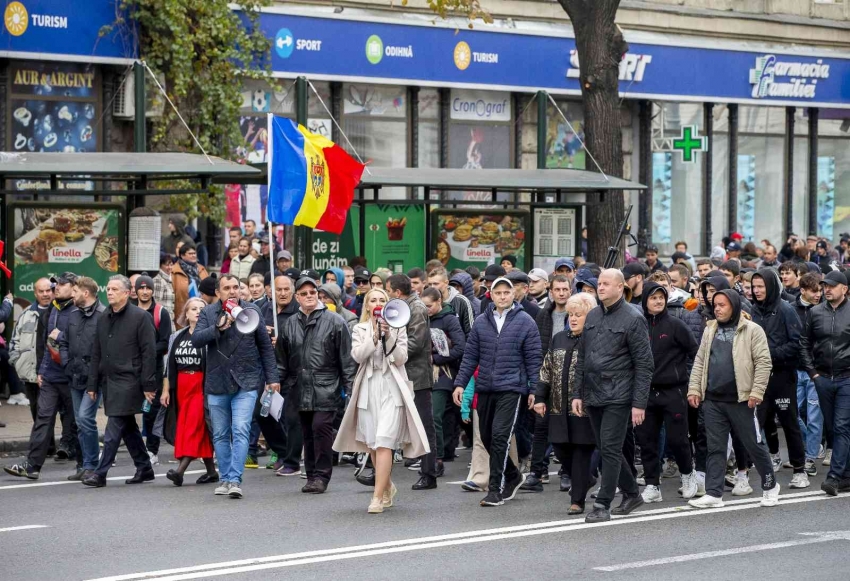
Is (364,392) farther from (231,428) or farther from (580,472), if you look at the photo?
(580,472)

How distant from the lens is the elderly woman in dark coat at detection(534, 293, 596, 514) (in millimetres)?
11070

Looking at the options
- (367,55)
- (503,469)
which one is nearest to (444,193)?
(367,55)

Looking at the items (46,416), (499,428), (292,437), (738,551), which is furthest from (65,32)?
(738,551)

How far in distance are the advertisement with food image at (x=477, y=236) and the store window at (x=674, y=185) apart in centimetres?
886

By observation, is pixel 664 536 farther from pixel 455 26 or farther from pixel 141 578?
pixel 455 26

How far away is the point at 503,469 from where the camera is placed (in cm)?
1151

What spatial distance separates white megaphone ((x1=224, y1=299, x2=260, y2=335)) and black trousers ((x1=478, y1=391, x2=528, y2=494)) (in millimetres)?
1882

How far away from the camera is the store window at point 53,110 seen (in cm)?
2073

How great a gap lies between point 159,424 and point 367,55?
38.8 ft

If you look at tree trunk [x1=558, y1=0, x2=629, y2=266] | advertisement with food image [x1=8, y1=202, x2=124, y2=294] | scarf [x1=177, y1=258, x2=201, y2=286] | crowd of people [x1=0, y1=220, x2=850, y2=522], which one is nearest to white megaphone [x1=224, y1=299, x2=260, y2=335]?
crowd of people [x1=0, y1=220, x2=850, y2=522]

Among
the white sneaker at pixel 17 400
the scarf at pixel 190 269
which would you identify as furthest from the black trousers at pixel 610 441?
the white sneaker at pixel 17 400

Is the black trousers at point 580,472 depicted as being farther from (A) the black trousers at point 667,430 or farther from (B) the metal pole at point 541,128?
(B) the metal pole at point 541,128

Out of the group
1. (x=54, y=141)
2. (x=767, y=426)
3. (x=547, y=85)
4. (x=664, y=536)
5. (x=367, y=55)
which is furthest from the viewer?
(x=547, y=85)

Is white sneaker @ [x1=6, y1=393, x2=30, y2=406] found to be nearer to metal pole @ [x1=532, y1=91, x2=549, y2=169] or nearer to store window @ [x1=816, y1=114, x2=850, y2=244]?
metal pole @ [x1=532, y1=91, x2=549, y2=169]
